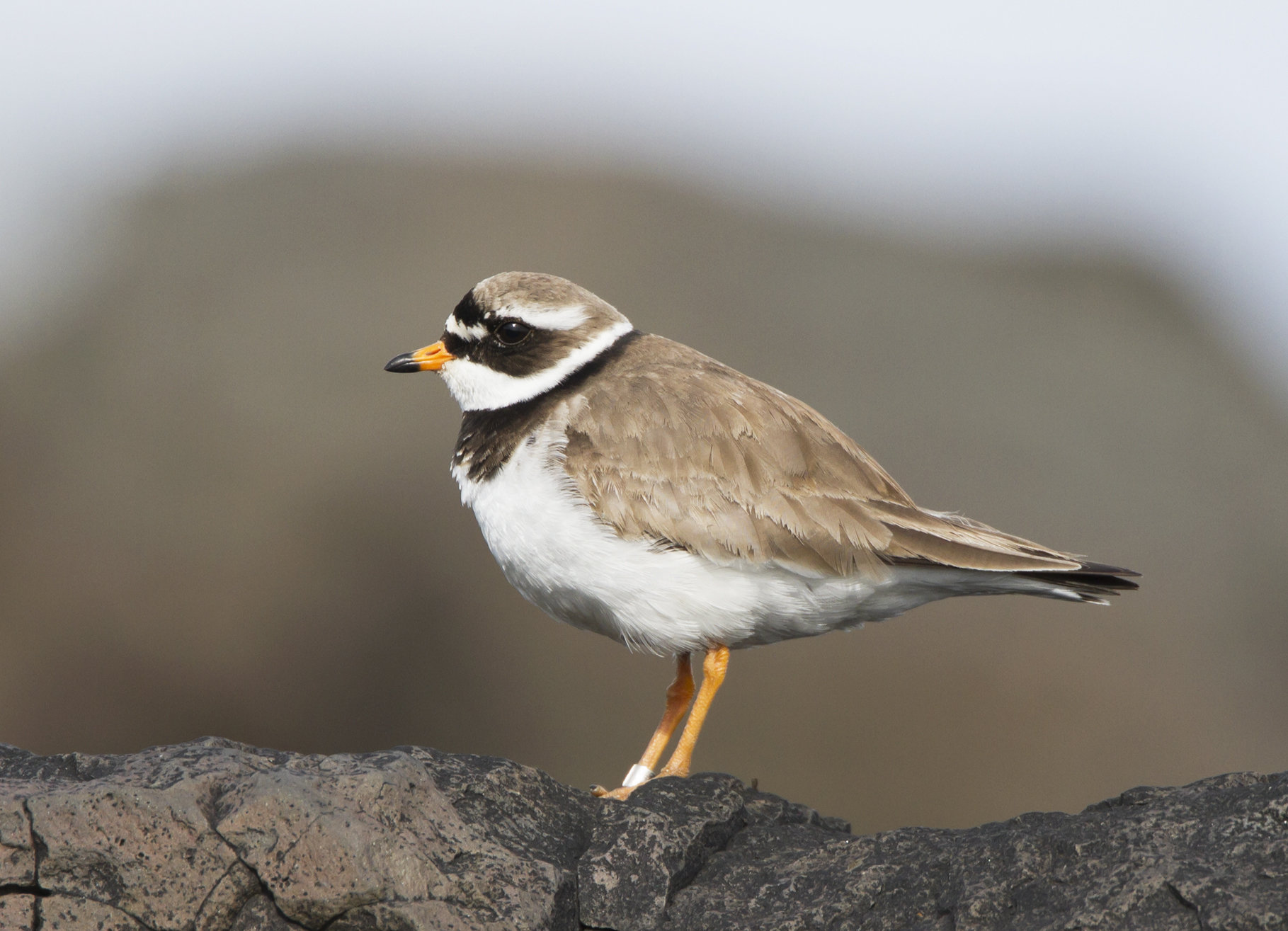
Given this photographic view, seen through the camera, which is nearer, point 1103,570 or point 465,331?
point 1103,570

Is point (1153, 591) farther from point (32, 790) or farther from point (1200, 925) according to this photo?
point (32, 790)

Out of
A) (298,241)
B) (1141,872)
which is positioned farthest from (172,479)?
(1141,872)

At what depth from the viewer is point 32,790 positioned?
14.0 ft

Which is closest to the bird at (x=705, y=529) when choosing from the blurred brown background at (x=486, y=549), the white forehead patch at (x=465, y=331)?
the white forehead patch at (x=465, y=331)

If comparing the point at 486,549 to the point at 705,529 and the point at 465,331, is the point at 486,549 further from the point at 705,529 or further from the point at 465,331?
the point at 705,529

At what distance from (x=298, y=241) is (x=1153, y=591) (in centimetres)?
1242

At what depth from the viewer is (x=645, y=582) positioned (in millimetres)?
5641

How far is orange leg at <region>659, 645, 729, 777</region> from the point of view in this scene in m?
5.81

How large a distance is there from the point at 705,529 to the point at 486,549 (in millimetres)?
8721

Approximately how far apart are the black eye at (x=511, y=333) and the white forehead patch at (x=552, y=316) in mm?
38

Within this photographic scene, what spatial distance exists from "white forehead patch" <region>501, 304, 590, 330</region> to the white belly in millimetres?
755

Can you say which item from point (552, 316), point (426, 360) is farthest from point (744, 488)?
point (426, 360)

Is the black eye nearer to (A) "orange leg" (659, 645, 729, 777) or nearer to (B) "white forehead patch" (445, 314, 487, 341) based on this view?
(B) "white forehead patch" (445, 314, 487, 341)

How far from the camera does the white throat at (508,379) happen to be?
6.34 m
